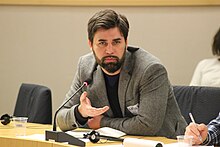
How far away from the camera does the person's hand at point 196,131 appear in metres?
2.95

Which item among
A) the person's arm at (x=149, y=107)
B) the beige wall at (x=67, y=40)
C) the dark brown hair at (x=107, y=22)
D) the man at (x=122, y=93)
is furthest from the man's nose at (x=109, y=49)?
the beige wall at (x=67, y=40)

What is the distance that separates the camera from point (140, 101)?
11.6 feet

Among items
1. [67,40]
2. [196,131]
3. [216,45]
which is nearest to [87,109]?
[196,131]

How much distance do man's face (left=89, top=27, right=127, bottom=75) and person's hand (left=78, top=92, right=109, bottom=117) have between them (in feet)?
0.81

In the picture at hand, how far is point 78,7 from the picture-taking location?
18.1 feet

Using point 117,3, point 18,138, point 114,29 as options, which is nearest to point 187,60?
point 117,3

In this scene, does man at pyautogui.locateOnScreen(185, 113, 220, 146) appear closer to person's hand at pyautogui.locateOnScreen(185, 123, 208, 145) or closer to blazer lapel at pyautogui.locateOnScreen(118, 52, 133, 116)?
person's hand at pyautogui.locateOnScreen(185, 123, 208, 145)

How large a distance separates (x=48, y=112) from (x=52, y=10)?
1.57m

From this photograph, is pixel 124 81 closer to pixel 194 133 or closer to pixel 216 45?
pixel 194 133

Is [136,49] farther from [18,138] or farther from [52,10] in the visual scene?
[52,10]

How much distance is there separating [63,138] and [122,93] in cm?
68

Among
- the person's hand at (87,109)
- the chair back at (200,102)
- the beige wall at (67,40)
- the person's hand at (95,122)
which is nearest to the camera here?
the person's hand at (87,109)

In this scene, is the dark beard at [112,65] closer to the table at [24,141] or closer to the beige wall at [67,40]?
the table at [24,141]

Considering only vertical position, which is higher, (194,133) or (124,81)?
(124,81)
